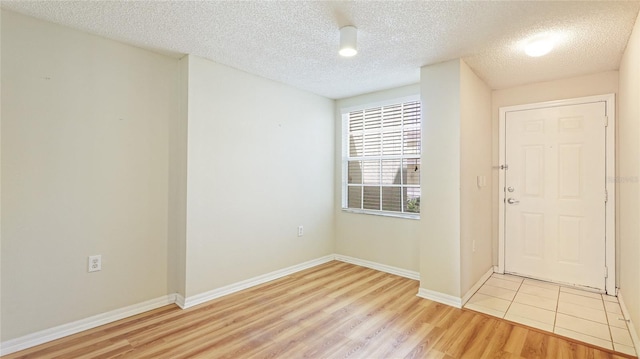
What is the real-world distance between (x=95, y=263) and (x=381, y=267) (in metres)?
3.00

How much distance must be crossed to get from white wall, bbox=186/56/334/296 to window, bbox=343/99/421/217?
33cm

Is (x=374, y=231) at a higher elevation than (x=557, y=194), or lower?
lower

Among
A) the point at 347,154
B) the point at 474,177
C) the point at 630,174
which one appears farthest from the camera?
the point at 347,154

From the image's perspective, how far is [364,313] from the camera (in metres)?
2.64

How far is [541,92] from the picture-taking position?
11.0 feet

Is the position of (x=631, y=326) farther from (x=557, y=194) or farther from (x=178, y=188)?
(x=178, y=188)

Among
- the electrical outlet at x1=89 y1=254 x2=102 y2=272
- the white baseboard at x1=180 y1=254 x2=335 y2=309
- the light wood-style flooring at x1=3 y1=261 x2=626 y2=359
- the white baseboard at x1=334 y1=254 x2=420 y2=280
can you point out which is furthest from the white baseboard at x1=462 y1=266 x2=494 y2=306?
the electrical outlet at x1=89 y1=254 x2=102 y2=272

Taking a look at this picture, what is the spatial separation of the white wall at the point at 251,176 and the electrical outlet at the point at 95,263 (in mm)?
653

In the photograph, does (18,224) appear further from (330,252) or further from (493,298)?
(493,298)

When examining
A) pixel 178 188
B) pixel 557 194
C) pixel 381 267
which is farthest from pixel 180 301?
pixel 557 194

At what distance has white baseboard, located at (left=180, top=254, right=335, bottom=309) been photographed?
278 centimetres

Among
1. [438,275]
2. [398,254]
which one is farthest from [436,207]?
[398,254]

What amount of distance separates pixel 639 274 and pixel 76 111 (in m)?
4.16

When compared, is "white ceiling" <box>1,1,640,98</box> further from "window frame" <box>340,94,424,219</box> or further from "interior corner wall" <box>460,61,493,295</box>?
"window frame" <box>340,94,424,219</box>
